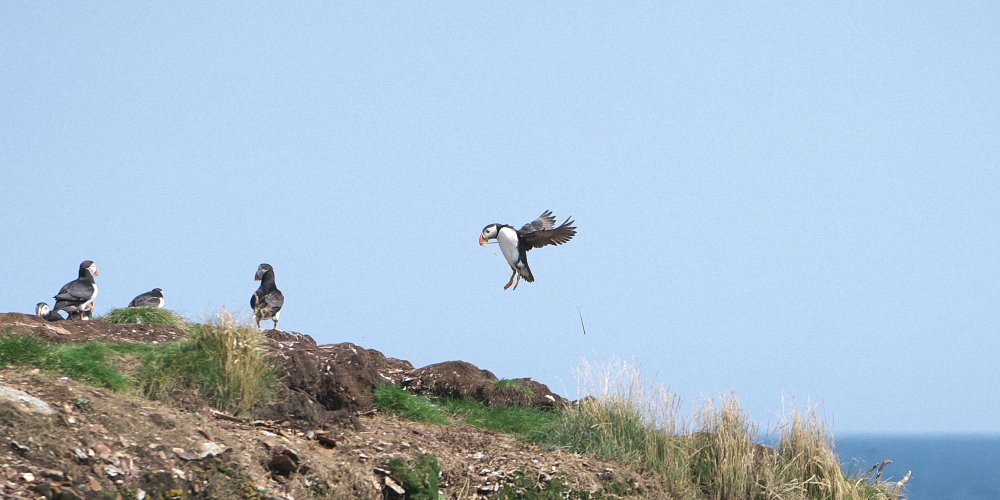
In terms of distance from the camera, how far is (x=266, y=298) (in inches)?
558

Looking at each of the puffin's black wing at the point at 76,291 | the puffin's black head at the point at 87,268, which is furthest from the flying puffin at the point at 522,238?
the puffin's black head at the point at 87,268

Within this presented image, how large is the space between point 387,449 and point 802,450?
4.69 metres

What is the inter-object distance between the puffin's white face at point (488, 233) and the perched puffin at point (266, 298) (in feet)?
13.3

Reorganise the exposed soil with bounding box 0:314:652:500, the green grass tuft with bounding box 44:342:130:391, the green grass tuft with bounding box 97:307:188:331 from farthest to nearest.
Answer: the green grass tuft with bounding box 97:307:188:331 → the green grass tuft with bounding box 44:342:130:391 → the exposed soil with bounding box 0:314:652:500

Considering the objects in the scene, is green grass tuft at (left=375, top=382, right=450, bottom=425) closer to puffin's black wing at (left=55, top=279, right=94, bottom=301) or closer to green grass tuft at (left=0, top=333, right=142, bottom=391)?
green grass tuft at (left=0, top=333, right=142, bottom=391)

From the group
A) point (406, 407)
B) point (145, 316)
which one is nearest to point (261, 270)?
point (145, 316)

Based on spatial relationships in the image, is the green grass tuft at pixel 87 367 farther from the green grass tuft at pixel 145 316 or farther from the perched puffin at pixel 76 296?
the perched puffin at pixel 76 296

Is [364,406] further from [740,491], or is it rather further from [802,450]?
[802,450]

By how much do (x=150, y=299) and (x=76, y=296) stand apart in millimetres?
1894

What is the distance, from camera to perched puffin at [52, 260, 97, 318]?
1448 cm

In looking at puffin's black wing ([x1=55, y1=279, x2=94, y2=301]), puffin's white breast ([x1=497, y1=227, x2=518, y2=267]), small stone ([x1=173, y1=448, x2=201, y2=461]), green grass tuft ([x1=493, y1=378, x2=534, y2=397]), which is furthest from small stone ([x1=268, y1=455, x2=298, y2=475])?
puffin's black wing ([x1=55, y1=279, x2=94, y2=301])

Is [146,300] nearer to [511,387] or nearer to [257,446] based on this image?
[511,387]

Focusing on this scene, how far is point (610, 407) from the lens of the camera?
936cm

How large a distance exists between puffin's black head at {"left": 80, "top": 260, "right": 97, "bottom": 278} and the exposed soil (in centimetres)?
553
